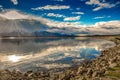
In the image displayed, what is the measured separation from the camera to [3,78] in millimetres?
22672

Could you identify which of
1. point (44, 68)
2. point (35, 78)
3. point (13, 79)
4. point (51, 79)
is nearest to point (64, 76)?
point (51, 79)

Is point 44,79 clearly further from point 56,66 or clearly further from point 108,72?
point 56,66

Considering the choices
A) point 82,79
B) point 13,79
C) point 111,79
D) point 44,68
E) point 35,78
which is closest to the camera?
point 111,79

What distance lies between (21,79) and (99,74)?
7650 millimetres

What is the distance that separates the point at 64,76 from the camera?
22.6 meters

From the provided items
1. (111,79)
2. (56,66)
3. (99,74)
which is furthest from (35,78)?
(56,66)

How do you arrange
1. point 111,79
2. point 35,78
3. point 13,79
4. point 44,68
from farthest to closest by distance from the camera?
point 44,68 < point 35,78 < point 13,79 < point 111,79

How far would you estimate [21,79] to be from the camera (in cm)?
2258

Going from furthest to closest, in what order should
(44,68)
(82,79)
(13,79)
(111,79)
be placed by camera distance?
1. (44,68)
2. (13,79)
3. (82,79)
4. (111,79)

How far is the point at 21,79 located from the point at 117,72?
913cm

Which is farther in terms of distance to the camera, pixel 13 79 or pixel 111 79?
pixel 13 79

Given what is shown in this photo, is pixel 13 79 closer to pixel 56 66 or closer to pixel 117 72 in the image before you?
pixel 117 72

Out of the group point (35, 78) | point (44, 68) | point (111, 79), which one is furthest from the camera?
point (44, 68)

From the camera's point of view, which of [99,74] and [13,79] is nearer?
[99,74]
